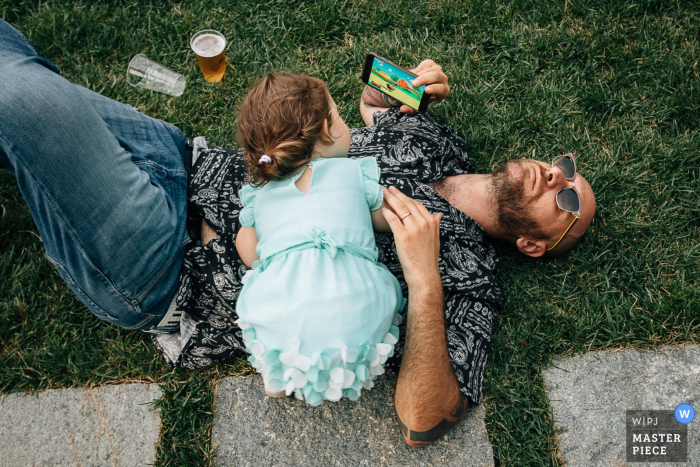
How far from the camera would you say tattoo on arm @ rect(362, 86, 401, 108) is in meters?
3.26

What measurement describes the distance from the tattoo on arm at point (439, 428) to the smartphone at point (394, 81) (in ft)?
6.07

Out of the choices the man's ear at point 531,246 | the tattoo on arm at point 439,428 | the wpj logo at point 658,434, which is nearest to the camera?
the tattoo on arm at point 439,428

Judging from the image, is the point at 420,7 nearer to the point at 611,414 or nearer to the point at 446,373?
→ the point at 446,373

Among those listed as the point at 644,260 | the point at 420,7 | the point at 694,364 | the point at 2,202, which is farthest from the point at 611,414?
the point at 2,202

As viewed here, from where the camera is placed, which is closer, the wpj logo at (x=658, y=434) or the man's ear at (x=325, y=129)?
the man's ear at (x=325, y=129)

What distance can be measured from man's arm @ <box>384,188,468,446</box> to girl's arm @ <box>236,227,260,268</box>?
2.22 feet

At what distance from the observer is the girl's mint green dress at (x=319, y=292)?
Result: 188 cm

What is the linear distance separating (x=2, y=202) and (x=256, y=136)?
7.68ft

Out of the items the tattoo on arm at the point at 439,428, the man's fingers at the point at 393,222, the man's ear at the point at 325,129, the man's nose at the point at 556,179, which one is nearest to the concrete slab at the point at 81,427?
the tattoo on arm at the point at 439,428

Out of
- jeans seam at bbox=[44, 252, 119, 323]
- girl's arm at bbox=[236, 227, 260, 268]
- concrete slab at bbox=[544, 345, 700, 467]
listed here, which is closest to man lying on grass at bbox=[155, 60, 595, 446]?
girl's arm at bbox=[236, 227, 260, 268]

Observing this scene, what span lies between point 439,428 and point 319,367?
1015 mm

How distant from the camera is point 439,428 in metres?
2.51

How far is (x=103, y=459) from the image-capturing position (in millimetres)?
2684

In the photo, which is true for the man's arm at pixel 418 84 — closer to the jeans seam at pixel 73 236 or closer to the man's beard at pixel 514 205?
the man's beard at pixel 514 205
